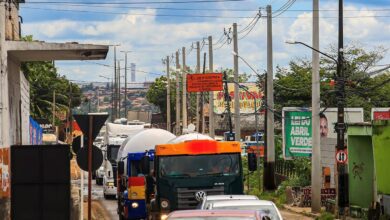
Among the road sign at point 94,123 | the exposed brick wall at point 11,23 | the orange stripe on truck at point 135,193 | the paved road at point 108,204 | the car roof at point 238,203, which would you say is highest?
the exposed brick wall at point 11,23

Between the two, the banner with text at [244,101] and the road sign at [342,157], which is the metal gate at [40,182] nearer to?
the road sign at [342,157]

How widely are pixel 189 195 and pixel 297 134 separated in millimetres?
22805

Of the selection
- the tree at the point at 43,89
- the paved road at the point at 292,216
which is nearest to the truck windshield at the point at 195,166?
the paved road at the point at 292,216

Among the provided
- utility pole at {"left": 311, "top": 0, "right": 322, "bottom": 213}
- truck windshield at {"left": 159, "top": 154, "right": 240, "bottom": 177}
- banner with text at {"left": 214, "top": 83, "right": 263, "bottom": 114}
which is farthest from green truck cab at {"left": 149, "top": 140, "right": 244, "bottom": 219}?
banner with text at {"left": 214, "top": 83, "right": 263, "bottom": 114}

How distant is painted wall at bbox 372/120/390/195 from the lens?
23.0 metres

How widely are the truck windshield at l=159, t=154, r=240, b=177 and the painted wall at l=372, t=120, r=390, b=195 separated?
423 centimetres

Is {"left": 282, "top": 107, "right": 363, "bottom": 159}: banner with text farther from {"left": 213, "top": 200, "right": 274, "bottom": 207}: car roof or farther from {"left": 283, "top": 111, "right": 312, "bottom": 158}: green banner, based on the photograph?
{"left": 213, "top": 200, "right": 274, "bottom": 207}: car roof

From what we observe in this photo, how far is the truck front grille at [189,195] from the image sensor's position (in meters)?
22.0

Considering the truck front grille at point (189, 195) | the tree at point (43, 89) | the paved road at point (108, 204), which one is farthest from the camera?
the tree at point (43, 89)

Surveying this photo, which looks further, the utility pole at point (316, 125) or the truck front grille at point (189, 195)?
the utility pole at point (316, 125)

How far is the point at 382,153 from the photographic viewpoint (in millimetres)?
23469

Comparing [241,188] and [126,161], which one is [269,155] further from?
[241,188]

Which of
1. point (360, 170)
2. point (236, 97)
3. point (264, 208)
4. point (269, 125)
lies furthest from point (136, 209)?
point (236, 97)

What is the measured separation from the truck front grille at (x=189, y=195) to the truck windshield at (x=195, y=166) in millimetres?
404
